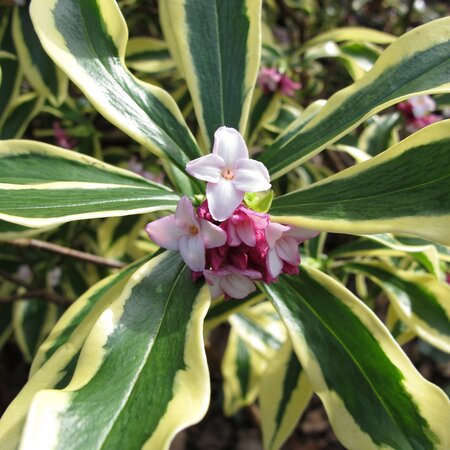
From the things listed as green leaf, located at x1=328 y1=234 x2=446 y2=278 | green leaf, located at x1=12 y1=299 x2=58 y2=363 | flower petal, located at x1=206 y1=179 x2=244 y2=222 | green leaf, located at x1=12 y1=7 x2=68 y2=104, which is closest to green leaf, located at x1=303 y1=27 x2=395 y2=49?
green leaf, located at x1=328 y1=234 x2=446 y2=278

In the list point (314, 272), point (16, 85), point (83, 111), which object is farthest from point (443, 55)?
point (83, 111)

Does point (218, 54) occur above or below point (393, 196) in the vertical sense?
above

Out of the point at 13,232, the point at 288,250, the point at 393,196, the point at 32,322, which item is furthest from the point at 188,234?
the point at 32,322

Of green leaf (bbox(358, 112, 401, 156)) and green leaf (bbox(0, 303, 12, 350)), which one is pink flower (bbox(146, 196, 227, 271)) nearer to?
green leaf (bbox(358, 112, 401, 156))

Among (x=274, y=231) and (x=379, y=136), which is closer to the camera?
(x=274, y=231)

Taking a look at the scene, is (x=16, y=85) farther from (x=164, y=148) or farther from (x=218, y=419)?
(x=218, y=419)

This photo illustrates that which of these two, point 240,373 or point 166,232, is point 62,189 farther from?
point 240,373
